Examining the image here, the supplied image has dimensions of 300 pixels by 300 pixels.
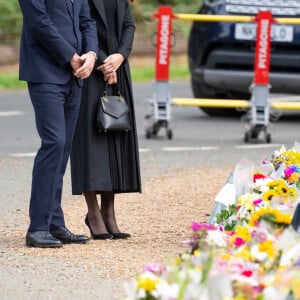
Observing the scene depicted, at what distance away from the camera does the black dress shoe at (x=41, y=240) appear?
24.1ft

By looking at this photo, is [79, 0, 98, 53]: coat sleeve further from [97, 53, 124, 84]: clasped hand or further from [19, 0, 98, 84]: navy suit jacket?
[97, 53, 124, 84]: clasped hand

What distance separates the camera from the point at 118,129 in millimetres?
7684

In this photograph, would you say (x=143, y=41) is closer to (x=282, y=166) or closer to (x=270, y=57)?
(x=270, y=57)

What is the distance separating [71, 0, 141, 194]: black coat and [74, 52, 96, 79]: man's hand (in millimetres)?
292

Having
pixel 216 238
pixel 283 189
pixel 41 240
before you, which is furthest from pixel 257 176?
pixel 216 238

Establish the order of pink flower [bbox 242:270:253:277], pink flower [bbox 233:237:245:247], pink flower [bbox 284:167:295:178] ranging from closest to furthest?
1. pink flower [bbox 242:270:253:277]
2. pink flower [bbox 233:237:245:247]
3. pink flower [bbox 284:167:295:178]

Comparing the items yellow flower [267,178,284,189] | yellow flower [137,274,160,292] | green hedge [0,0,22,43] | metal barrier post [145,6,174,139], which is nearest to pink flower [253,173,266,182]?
yellow flower [267,178,284,189]

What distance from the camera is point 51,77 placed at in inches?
287

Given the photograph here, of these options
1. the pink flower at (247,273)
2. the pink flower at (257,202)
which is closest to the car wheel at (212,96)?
the pink flower at (257,202)

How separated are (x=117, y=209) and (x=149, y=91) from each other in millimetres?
9727

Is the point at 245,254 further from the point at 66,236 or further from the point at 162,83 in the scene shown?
the point at 162,83

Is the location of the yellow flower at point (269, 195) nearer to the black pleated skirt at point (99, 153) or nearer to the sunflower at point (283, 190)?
the sunflower at point (283, 190)

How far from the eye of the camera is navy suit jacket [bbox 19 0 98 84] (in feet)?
23.7

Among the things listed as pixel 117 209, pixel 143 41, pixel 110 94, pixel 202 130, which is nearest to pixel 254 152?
pixel 202 130
